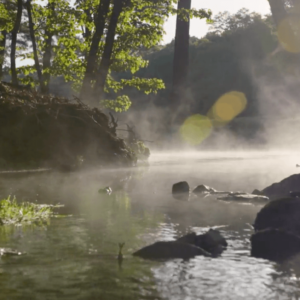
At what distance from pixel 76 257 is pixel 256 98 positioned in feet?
168

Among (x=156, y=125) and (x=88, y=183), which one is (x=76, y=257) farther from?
(x=156, y=125)

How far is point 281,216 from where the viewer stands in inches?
283

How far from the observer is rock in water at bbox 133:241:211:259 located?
5.77 m

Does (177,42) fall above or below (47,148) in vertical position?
above

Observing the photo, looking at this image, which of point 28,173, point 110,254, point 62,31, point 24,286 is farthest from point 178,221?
point 62,31

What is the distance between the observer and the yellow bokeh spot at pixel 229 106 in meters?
54.3

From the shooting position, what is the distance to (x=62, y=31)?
22406 millimetres

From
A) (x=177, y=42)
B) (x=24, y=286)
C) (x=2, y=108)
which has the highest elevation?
(x=177, y=42)

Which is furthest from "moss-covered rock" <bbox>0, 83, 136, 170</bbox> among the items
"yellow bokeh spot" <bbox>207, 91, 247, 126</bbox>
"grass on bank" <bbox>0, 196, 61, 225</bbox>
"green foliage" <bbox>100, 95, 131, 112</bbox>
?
"yellow bokeh spot" <bbox>207, 91, 247, 126</bbox>

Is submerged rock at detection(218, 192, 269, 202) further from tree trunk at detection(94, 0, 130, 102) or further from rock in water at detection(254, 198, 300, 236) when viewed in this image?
tree trunk at detection(94, 0, 130, 102)

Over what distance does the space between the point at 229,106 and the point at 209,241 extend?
52077mm

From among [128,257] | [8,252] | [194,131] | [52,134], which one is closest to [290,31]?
[194,131]

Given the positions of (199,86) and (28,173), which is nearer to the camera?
(28,173)

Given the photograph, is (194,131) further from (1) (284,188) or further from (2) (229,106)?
(1) (284,188)
